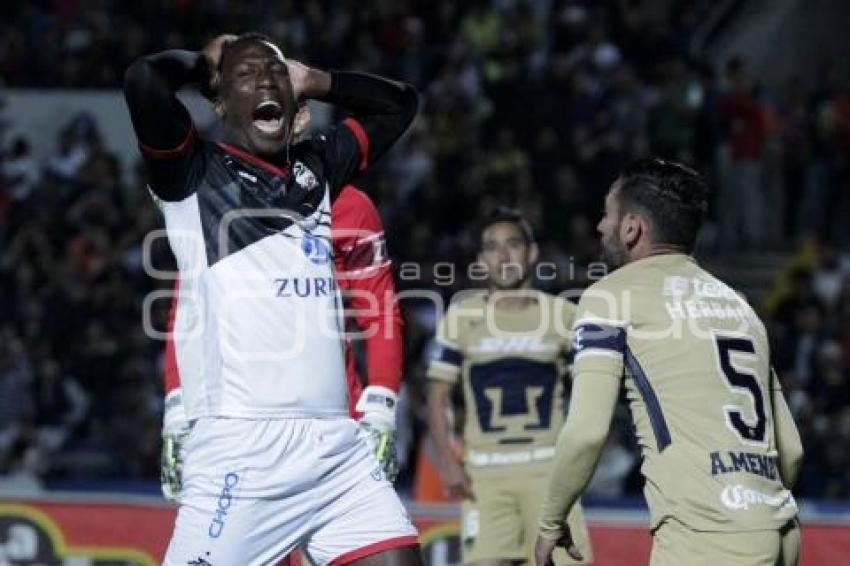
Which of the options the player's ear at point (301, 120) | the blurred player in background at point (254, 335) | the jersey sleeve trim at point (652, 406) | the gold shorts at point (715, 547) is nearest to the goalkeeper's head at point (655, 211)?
the jersey sleeve trim at point (652, 406)

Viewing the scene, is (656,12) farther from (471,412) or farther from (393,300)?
(393,300)

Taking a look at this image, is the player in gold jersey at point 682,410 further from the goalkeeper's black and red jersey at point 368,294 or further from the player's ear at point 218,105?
the player's ear at point 218,105

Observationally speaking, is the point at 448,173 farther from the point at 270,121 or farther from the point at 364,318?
the point at 270,121

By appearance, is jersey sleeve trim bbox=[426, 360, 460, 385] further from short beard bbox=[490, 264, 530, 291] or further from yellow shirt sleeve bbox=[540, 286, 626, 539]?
yellow shirt sleeve bbox=[540, 286, 626, 539]

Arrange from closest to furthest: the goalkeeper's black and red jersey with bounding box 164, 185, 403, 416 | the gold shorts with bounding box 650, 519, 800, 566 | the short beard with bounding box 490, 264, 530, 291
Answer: the gold shorts with bounding box 650, 519, 800, 566, the goalkeeper's black and red jersey with bounding box 164, 185, 403, 416, the short beard with bounding box 490, 264, 530, 291

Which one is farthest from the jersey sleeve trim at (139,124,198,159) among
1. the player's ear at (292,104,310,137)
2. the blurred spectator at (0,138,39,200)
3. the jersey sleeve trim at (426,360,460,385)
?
the blurred spectator at (0,138,39,200)

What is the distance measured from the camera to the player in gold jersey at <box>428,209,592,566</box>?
874cm

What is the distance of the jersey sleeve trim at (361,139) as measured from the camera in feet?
20.8

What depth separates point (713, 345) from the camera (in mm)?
5320

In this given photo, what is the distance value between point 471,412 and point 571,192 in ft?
21.9

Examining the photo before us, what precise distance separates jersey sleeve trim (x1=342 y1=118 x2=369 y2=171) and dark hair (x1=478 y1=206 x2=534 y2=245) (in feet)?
9.07

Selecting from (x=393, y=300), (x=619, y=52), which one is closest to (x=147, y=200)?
(x=619, y=52)

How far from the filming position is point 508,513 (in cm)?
875

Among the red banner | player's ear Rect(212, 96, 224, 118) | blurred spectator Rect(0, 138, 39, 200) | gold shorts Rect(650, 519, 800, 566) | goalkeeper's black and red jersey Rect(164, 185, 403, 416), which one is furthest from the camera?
blurred spectator Rect(0, 138, 39, 200)
